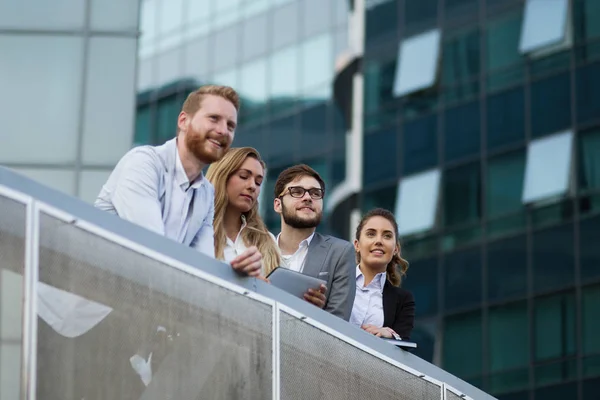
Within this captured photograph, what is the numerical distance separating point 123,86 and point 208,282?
46.5 ft

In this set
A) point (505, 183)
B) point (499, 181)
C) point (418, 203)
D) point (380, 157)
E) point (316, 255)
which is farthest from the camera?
point (380, 157)

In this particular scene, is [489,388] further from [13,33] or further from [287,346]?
[287,346]

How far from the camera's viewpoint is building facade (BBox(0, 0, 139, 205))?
22469 mm

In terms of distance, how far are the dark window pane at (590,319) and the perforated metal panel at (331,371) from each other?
69.6ft

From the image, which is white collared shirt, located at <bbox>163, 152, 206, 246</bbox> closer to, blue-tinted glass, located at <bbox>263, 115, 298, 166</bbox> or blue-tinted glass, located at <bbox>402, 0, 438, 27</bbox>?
blue-tinted glass, located at <bbox>402, 0, 438, 27</bbox>

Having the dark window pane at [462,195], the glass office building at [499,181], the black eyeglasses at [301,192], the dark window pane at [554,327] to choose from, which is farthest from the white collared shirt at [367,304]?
the dark window pane at [462,195]

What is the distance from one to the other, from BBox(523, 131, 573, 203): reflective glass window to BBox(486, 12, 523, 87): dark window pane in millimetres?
1677

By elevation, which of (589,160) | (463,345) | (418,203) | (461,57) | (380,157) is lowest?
(463,345)

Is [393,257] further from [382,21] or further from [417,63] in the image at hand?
[382,21]

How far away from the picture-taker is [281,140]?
146 feet

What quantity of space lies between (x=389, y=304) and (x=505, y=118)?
78.4ft

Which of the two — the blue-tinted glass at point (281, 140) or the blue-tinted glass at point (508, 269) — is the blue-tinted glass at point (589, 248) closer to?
the blue-tinted glass at point (508, 269)

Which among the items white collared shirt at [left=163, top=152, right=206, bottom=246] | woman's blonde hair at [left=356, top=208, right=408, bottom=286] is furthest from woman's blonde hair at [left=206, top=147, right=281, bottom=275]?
woman's blonde hair at [left=356, top=208, right=408, bottom=286]

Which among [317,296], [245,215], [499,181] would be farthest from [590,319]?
[317,296]
